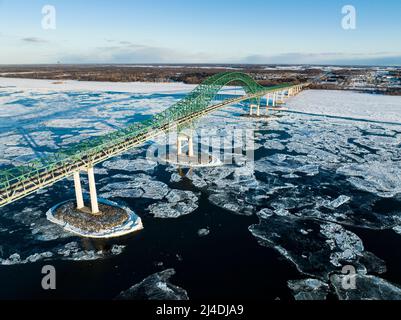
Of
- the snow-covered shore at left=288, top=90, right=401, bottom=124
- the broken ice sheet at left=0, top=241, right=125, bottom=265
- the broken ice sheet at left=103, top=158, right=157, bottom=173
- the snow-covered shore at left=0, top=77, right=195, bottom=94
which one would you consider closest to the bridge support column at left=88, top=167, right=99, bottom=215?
the broken ice sheet at left=0, top=241, right=125, bottom=265

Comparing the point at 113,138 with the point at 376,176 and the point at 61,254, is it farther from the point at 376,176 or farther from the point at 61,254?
the point at 376,176

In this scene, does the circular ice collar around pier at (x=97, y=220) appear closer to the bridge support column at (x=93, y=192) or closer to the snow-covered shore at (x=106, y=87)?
the bridge support column at (x=93, y=192)

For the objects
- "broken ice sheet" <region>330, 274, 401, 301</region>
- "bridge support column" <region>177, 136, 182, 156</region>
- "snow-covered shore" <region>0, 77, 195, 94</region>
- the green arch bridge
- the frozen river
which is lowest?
"broken ice sheet" <region>330, 274, 401, 301</region>

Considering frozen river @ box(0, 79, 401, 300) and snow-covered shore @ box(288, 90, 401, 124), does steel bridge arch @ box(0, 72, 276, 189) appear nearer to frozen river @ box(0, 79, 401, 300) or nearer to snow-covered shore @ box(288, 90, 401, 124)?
frozen river @ box(0, 79, 401, 300)

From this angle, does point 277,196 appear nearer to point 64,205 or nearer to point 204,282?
point 204,282

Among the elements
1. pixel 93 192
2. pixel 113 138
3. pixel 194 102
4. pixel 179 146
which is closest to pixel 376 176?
pixel 179 146

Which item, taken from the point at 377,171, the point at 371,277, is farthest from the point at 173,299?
the point at 377,171

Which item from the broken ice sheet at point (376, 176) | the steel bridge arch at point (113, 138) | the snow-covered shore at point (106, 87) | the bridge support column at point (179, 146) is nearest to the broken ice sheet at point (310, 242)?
the broken ice sheet at point (376, 176)
